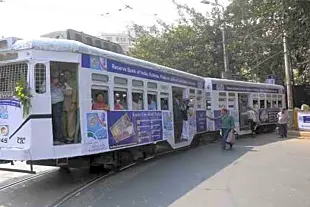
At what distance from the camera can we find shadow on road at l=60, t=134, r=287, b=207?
8.46 metres

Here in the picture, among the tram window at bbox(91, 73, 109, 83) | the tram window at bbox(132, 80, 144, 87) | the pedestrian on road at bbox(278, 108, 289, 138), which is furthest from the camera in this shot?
the pedestrian on road at bbox(278, 108, 289, 138)

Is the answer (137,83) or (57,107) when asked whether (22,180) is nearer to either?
(57,107)

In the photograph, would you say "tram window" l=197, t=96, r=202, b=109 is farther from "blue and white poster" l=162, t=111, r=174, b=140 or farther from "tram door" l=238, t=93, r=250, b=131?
"tram door" l=238, t=93, r=250, b=131

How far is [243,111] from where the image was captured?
23.9 m

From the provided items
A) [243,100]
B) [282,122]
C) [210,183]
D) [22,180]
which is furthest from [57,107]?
[243,100]

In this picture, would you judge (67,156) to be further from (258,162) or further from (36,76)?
(258,162)

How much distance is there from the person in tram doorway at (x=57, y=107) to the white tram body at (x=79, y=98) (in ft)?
0.56

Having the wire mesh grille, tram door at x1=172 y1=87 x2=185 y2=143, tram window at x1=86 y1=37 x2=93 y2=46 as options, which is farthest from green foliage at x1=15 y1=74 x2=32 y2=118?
tram door at x1=172 y1=87 x2=185 y2=143

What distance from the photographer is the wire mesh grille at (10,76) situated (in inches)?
372

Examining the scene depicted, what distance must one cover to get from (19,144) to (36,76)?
4.57 ft

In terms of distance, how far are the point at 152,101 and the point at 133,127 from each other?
1.69m

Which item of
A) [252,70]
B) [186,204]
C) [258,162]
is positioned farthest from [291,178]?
[252,70]

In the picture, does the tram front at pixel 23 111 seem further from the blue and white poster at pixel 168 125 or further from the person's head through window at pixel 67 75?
the blue and white poster at pixel 168 125

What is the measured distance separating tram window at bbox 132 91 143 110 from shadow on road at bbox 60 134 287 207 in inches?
64.0
